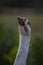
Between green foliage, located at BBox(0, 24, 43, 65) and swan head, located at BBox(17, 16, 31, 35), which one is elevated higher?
swan head, located at BBox(17, 16, 31, 35)

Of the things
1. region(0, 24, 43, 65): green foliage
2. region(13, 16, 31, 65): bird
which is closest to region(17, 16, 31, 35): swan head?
region(13, 16, 31, 65): bird

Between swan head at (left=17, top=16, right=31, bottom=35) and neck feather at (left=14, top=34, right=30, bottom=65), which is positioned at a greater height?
swan head at (left=17, top=16, right=31, bottom=35)

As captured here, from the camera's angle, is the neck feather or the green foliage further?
the green foliage

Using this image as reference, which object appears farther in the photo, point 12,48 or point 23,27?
point 12,48

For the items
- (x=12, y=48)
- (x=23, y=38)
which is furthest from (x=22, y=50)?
(x=12, y=48)

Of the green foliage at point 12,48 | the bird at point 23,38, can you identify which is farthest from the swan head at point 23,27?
the green foliage at point 12,48

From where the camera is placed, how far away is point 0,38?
284 cm

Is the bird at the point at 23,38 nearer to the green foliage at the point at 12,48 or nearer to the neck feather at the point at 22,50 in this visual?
the neck feather at the point at 22,50

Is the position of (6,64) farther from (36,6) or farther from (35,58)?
(36,6)

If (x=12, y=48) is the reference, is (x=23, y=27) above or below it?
above

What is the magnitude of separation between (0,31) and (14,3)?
7.19ft

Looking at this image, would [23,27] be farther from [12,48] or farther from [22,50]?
[12,48]

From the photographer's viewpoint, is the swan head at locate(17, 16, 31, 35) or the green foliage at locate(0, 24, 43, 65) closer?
the swan head at locate(17, 16, 31, 35)

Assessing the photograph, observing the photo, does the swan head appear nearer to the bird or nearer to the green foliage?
the bird
